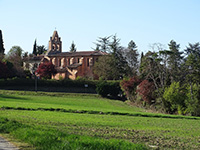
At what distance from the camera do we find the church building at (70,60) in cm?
10500

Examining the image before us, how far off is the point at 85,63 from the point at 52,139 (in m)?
96.4

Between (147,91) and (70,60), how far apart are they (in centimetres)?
5948

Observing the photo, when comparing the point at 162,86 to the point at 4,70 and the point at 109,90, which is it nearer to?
the point at 109,90

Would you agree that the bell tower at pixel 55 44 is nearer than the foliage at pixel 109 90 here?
No

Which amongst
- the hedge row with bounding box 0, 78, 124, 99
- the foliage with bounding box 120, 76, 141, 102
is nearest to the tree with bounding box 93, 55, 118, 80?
the hedge row with bounding box 0, 78, 124, 99

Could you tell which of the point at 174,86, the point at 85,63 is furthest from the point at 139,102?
the point at 85,63

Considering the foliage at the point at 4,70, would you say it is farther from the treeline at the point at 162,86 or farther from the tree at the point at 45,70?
the tree at the point at 45,70

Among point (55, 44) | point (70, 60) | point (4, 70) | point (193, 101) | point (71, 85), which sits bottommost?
point (193, 101)

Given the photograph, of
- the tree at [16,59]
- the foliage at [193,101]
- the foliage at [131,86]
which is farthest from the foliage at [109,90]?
the tree at [16,59]

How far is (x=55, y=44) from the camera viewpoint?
394 feet

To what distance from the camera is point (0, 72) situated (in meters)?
81.6

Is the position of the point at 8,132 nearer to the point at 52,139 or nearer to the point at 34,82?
the point at 52,139

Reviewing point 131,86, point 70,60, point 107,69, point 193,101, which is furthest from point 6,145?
point 70,60

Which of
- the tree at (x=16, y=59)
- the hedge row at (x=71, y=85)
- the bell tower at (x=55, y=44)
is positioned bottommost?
the hedge row at (x=71, y=85)
